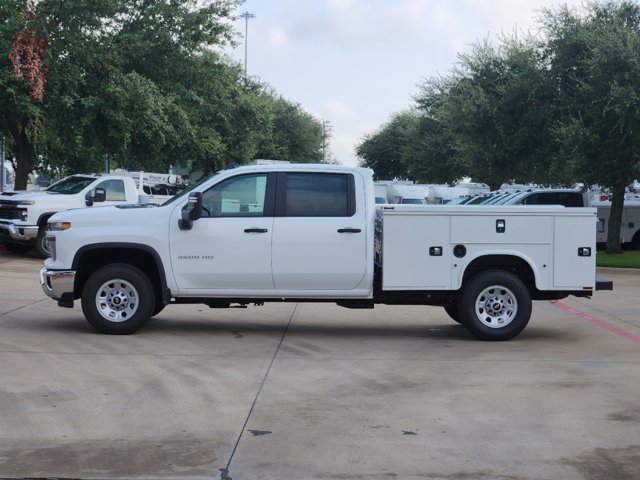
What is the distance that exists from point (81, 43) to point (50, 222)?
15.5 metres

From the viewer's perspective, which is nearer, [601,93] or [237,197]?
[237,197]

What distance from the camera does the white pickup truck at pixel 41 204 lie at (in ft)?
74.7

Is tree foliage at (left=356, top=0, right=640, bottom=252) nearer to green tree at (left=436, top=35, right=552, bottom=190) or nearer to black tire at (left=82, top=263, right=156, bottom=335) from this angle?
green tree at (left=436, top=35, right=552, bottom=190)

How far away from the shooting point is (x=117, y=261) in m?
12.0

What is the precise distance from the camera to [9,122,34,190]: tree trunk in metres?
27.2

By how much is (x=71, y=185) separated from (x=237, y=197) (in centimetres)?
1347

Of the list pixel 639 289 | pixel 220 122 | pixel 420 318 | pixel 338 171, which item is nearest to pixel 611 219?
pixel 639 289

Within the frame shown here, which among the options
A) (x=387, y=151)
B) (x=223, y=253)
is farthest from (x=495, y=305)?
(x=387, y=151)

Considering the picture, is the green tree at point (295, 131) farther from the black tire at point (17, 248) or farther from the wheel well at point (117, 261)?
the wheel well at point (117, 261)

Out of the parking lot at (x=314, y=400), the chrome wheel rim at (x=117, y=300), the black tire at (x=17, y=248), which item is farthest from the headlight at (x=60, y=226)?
the black tire at (x=17, y=248)

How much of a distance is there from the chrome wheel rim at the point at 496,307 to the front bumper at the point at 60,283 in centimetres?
484

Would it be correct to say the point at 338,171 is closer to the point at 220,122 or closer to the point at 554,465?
the point at 554,465

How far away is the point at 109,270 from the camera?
38.6 ft

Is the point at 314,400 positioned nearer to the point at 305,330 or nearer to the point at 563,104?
the point at 305,330
